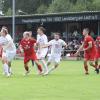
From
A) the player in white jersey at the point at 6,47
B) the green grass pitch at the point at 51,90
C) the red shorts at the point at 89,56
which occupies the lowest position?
the green grass pitch at the point at 51,90

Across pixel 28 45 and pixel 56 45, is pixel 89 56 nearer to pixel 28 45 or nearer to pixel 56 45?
pixel 56 45

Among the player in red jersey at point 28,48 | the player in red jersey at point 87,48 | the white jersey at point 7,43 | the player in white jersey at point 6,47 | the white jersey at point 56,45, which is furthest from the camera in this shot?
the white jersey at point 56,45

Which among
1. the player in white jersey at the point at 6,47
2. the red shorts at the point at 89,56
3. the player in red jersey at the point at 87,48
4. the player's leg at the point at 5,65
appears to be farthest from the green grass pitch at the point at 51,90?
the red shorts at the point at 89,56

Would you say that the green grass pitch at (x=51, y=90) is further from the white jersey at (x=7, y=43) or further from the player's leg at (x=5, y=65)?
the white jersey at (x=7, y=43)

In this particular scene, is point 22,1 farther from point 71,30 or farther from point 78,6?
point 71,30

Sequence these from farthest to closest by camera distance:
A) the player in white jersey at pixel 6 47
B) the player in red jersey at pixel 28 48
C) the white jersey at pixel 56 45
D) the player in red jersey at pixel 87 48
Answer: the white jersey at pixel 56 45
the player in red jersey at pixel 87 48
the player in red jersey at pixel 28 48
the player in white jersey at pixel 6 47

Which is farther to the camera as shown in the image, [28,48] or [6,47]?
[28,48]

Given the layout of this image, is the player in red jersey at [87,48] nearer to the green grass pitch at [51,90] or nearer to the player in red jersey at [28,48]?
the player in red jersey at [28,48]

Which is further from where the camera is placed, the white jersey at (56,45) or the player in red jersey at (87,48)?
the white jersey at (56,45)

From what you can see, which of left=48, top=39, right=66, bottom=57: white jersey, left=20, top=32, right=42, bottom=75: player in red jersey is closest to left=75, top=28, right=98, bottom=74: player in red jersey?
left=48, top=39, right=66, bottom=57: white jersey

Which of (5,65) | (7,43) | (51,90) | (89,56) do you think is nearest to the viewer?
(51,90)

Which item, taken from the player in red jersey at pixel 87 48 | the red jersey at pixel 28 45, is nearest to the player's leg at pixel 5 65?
the red jersey at pixel 28 45

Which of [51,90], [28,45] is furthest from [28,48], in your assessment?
[51,90]

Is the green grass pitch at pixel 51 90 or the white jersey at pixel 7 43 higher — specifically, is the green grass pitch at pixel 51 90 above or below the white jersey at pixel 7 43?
below
